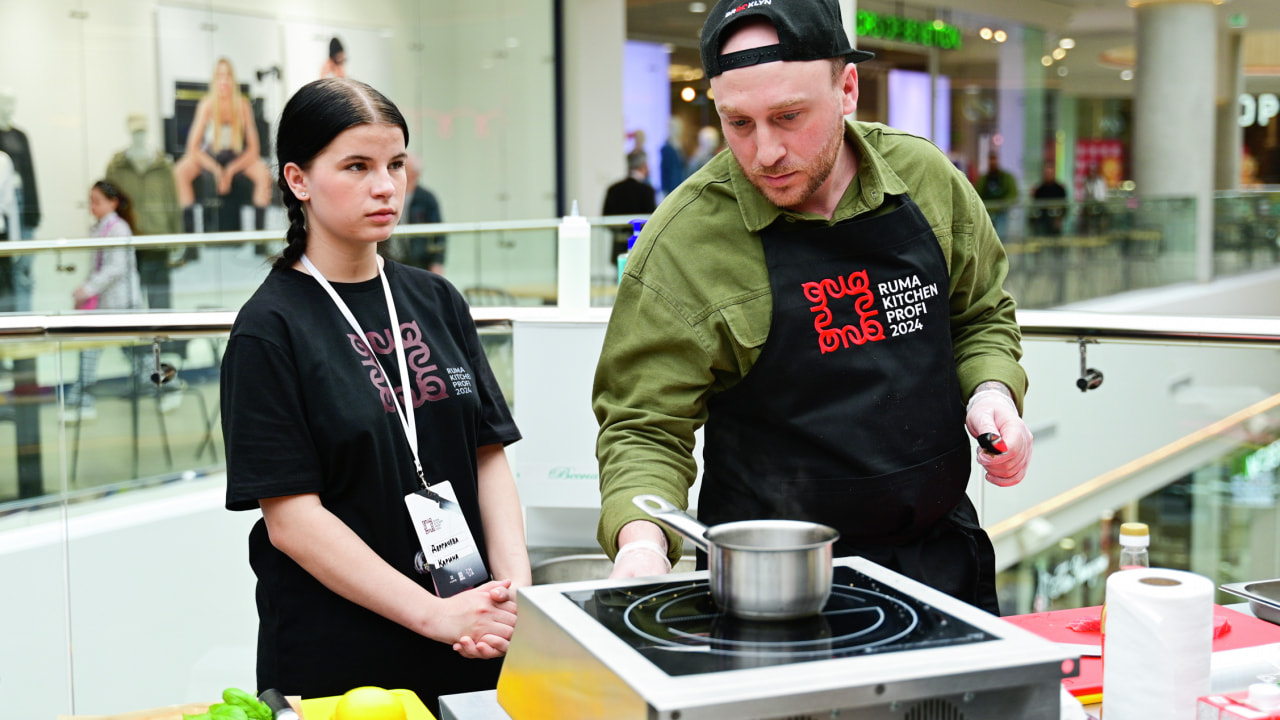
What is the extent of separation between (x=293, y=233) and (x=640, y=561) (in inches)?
33.7

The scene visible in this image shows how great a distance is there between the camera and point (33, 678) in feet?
9.25

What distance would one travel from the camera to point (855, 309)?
1.51 metres

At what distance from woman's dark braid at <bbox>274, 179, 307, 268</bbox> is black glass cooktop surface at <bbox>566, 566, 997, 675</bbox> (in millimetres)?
899

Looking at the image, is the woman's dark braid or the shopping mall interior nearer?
the woman's dark braid

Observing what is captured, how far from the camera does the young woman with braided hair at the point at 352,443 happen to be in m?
1.66

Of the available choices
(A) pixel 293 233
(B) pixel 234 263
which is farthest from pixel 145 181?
(A) pixel 293 233

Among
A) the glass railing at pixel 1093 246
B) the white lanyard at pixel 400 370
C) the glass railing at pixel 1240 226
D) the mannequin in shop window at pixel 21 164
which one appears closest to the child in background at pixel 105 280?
the mannequin in shop window at pixel 21 164

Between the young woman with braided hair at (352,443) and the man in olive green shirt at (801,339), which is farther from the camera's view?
the young woman with braided hair at (352,443)

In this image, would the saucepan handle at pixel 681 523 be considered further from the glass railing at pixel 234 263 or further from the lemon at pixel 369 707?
the glass railing at pixel 234 263

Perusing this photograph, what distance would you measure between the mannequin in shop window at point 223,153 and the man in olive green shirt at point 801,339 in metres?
7.57

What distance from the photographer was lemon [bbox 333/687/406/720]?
1.22 metres

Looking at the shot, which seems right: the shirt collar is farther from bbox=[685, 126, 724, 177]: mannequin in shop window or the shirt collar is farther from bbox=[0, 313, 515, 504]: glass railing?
bbox=[685, 126, 724, 177]: mannequin in shop window

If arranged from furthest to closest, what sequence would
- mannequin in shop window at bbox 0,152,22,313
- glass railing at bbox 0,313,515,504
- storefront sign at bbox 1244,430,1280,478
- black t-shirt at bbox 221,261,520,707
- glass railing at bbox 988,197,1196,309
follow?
glass railing at bbox 988,197,1196,309 → mannequin in shop window at bbox 0,152,22,313 → storefront sign at bbox 1244,430,1280,478 → glass railing at bbox 0,313,515,504 → black t-shirt at bbox 221,261,520,707

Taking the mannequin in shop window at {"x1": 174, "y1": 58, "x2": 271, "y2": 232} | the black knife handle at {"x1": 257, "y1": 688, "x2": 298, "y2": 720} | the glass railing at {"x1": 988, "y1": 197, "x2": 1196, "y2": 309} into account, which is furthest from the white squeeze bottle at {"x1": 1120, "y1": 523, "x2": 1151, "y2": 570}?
the glass railing at {"x1": 988, "y1": 197, "x2": 1196, "y2": 309}
